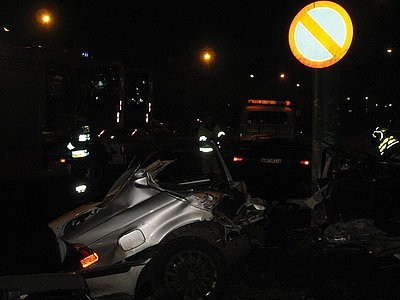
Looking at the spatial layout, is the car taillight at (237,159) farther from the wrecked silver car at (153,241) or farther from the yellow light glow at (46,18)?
the yellow light glow at (46,18)

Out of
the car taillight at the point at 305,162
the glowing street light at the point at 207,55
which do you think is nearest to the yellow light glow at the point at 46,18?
the glowing street light at the point at 207,55

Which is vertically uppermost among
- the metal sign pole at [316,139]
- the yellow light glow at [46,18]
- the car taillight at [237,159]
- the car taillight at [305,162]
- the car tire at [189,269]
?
the yellow light glow at [46,18]

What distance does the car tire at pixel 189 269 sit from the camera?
5125mm

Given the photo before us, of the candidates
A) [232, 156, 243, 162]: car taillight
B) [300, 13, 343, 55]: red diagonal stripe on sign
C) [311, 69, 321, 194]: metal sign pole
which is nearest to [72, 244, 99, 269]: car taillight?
[311, 69, 321, 194]: metal sign pole

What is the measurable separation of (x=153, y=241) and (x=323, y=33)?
3.05m

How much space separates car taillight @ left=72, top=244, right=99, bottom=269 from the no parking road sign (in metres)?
3.21

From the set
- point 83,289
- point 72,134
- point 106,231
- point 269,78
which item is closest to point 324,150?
point 106,231

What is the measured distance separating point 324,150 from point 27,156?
688cm

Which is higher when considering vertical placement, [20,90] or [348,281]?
[20,90]

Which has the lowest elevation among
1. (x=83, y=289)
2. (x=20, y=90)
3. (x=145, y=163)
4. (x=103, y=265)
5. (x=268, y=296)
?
(x=268, y=296)

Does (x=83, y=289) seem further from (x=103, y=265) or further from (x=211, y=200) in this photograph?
(x=211, y=200)

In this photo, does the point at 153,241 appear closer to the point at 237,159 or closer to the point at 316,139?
the point at 316,139

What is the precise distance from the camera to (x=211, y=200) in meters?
5.51

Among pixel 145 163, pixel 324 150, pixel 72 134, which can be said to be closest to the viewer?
pixel 145 163
